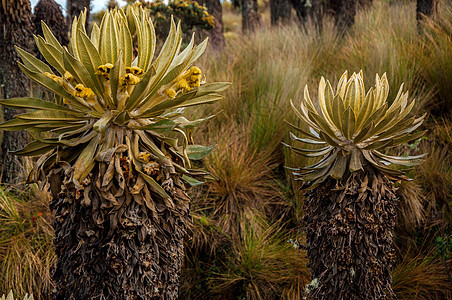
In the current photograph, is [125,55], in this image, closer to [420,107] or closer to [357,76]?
[357,76]

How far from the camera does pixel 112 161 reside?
1444 mm

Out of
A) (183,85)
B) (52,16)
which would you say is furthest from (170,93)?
(52,16)

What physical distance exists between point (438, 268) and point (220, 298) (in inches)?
62.9

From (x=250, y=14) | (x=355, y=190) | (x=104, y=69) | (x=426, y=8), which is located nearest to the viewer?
(x=104, y=69)

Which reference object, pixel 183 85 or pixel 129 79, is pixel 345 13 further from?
pixel 129 79

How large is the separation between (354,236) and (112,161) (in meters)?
1.15

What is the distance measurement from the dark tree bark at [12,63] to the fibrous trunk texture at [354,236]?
2776mm

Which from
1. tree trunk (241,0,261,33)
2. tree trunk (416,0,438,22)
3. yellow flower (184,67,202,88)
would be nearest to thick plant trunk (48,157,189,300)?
yellow flower (184,67,202,88)

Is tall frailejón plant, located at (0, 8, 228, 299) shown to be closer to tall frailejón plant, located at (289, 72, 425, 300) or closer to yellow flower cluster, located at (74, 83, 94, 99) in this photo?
yellow flower cluster, located at (74, 83, 94, 99)

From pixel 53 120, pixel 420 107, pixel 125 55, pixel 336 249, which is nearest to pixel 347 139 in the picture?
pixel 336 249

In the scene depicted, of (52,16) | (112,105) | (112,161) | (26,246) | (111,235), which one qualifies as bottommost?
(26,246)

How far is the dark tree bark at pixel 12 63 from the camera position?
3514 millimetres

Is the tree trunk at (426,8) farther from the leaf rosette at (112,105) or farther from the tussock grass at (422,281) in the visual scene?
the leaf rosette at (112,105)

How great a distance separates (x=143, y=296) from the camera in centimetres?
149
